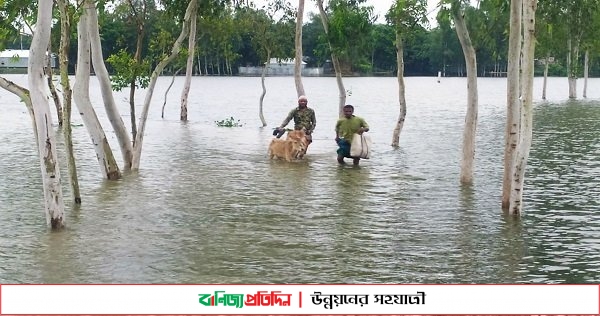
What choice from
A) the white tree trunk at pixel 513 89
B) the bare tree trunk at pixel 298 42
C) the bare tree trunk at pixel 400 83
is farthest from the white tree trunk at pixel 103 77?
the bare tree trunk at pixel 298 42

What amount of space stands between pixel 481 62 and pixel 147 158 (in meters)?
125

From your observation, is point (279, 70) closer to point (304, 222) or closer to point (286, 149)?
point (286, 149)

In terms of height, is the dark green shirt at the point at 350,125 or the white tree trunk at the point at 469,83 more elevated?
the white tree trunk at the point at 469,83

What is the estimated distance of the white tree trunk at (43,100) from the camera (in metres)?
12.2

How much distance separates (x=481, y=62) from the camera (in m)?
144

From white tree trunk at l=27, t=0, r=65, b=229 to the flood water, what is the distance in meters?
0.82

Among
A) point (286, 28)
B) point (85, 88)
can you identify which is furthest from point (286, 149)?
point (286, 28)

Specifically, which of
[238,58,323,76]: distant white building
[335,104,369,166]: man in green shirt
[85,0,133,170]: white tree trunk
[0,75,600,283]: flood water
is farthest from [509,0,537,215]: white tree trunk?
[238,58,323,76]: distant white building

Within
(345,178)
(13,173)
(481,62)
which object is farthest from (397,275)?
(481,62)

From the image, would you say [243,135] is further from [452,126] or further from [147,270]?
[147,270]

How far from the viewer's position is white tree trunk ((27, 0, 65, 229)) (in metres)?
12.2

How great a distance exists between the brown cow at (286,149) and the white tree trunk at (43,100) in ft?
33.4

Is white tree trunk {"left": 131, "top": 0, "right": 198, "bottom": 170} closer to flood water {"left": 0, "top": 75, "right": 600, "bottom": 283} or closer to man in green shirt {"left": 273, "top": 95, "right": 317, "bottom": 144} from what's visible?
flood water {"left": 0, "top": 75, "right": 600, "bottom": 283}

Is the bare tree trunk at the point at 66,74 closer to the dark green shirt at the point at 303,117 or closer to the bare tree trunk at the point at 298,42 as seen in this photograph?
the dark green shirt at the point at 303,117
